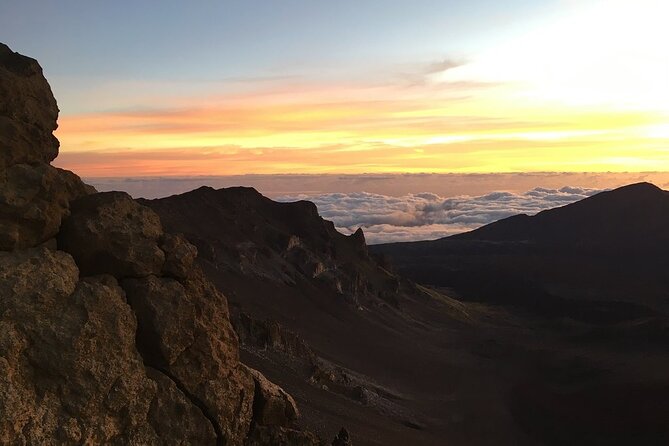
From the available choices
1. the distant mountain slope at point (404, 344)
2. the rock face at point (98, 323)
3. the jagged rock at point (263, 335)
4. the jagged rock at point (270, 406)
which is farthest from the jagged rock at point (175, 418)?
the jagged rock at point (263, 335)

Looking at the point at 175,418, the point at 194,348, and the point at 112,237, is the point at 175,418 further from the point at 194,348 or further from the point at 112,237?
the point at 112,237

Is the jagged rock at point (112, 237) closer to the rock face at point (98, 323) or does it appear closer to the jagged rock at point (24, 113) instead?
the rock face at point (98, 323)

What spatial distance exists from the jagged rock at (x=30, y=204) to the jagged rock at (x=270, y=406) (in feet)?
28.9

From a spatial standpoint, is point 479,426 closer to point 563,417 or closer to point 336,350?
point 563,417

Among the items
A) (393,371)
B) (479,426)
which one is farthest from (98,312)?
(393,371)

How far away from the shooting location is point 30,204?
666 inches

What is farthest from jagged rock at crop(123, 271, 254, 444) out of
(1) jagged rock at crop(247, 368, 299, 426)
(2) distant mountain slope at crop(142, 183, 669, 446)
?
(2) distant mountain slope at crop(142, 183, 669, 446)

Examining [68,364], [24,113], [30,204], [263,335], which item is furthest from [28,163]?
[263,335]

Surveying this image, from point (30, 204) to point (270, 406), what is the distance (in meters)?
10.4

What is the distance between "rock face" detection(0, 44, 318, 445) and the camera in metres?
14.8

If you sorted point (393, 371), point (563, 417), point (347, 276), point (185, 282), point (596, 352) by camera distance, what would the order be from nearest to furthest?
1. point (185, 282)
2. point (563, 417)
3. point (393, 371)
4. point (596, 352)
5. point (347, 276)

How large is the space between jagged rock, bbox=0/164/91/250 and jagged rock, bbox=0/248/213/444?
2.12 feet

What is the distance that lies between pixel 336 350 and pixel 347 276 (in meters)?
35.4

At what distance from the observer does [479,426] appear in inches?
2645
